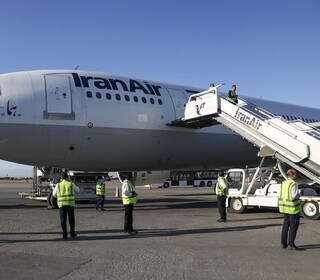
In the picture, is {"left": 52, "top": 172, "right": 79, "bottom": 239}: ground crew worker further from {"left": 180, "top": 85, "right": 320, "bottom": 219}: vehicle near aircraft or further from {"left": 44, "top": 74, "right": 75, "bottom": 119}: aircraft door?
{"left": 180, "top": 85, "right": 320, "bottom": 219}: vehicle near aircraft

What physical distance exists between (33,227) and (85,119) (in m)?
4.99

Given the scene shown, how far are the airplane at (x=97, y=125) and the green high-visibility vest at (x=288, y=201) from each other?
8.17 m

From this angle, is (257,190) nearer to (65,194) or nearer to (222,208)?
(222,208)

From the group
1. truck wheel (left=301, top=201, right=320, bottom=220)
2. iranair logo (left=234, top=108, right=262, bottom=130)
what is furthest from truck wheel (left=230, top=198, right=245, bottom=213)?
iranair logo (left=234, top=108, right=262, bottom=130)

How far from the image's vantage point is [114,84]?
54.7ft

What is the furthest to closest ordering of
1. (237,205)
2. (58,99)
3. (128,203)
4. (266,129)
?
(237,205) < (58,99) < (266,129) < (128,203)

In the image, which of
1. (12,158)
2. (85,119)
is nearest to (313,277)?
(85,119)

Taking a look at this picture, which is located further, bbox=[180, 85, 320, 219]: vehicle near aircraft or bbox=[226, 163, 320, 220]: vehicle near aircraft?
bbox=[226, 163, 320, 220]: vehicle near aircraft

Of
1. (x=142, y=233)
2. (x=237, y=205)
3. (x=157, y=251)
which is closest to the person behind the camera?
(x=157, y=251)

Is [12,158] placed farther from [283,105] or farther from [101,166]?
[283,105]

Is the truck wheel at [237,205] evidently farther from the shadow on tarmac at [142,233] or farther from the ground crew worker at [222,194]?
the shadow on tarmac at [142,233]

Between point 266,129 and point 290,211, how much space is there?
514cm

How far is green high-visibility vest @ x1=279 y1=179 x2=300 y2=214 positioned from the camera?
9.06 m

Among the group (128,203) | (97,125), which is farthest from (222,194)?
(97,125)
